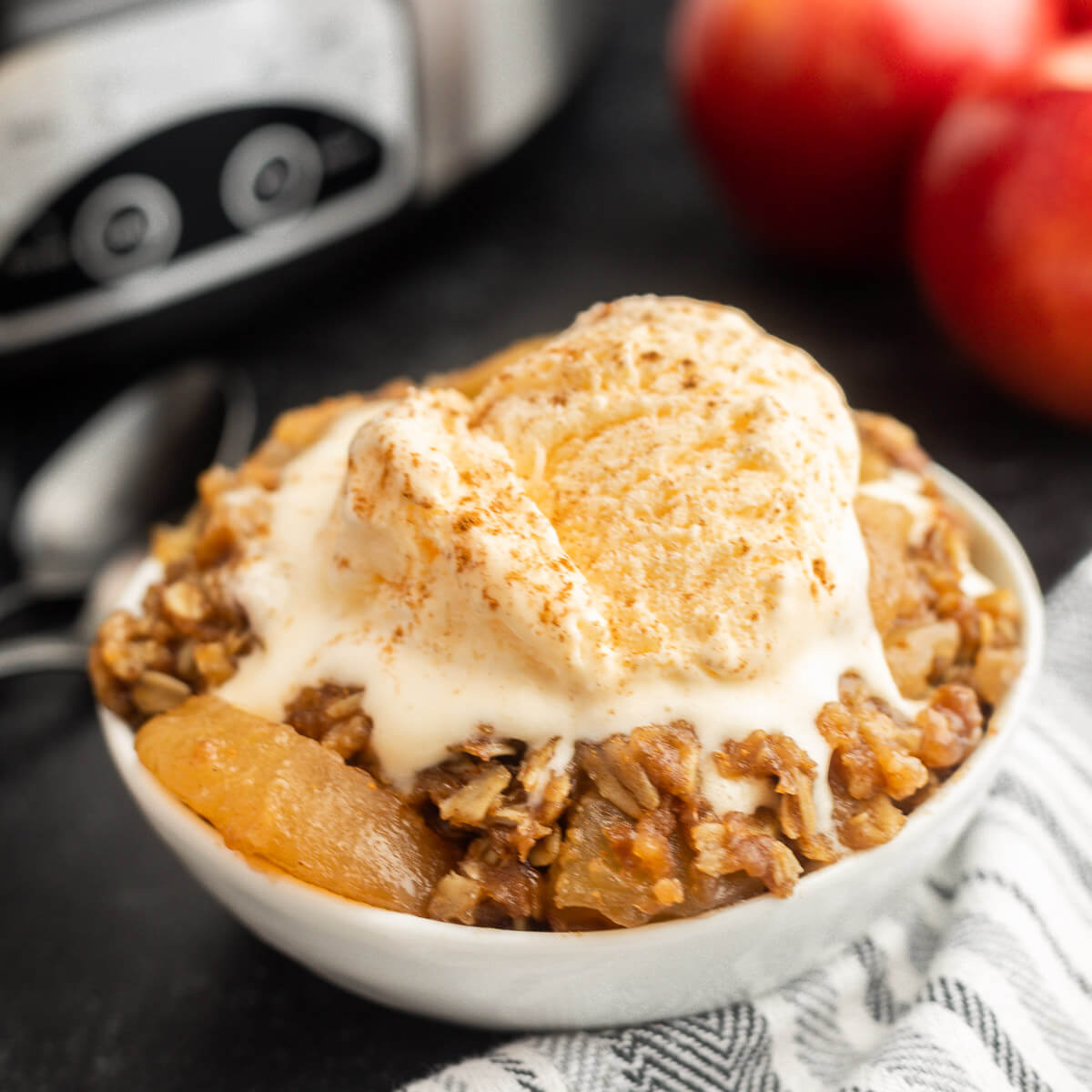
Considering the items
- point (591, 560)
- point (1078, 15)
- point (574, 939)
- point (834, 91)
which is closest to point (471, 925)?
point (574, 939)

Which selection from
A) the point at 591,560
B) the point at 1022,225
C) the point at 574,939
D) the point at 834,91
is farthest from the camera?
the point at 834,91

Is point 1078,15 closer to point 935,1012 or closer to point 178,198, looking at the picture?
point 178,198

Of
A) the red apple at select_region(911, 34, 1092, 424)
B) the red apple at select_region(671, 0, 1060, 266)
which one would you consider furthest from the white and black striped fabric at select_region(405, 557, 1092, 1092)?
A: the red apple at select_region(671, 0, 1060, 266)

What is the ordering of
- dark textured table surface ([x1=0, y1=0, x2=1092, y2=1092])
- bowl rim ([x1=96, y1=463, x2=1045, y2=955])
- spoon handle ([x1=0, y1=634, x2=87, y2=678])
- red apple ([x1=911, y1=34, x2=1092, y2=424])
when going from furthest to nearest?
red apple ([x1=911, y1=34, x2=1092, y2=424]) < spoon handle ([x1=0, y1=634, x2=87, y2=678]) < dark textured table surface ([x1=0, y1=0, x2=1092, y2=1092]) < bowl rim ([x1=96, y1=463, x2=1045, y2=955])

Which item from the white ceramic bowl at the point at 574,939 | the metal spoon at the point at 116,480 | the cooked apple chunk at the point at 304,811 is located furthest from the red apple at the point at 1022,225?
the cooked apple chunk at the point at 304,811

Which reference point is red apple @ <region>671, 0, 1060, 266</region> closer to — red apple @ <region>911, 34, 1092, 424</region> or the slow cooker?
red apple @ <region>911, 34, 1092, 424</region>

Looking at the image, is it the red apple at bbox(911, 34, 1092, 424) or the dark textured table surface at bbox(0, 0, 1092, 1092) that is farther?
the red apple at bbox(911, 34, 1092, 424)
